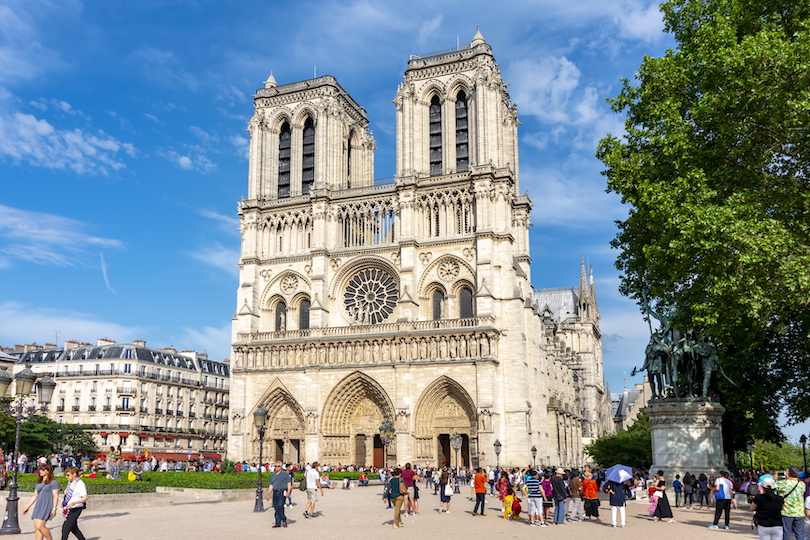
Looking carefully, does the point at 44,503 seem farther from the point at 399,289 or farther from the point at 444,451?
the point at 399,289

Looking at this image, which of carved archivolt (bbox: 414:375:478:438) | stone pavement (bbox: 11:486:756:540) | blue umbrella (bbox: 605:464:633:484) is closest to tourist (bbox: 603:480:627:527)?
blue umbrella (bbox: 605:464:633:484)

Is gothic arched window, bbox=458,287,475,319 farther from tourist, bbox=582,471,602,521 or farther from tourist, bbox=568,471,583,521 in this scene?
tourist, bbox=582,471,602,521

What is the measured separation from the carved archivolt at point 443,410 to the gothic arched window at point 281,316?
10.1 m

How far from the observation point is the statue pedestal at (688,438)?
18828mm

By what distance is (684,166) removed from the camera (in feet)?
58.2

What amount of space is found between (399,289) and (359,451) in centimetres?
902

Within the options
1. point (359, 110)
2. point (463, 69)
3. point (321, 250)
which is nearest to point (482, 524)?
point (321, 250)

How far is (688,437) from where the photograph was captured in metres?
19.0

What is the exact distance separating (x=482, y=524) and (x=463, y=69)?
31.3 metres

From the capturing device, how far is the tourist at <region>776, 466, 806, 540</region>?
1026cm

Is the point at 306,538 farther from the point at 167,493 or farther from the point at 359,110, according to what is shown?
the point at 359,110

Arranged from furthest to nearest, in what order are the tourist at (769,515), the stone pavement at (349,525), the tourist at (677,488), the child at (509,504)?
the tourist at (677,488) < the child at (509,504) < the stone pavement at (349,525) < the tourist at (769,515)

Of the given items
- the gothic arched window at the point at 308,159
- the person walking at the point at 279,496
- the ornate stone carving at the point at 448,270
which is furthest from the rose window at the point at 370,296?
the person walking at the point at 279,496

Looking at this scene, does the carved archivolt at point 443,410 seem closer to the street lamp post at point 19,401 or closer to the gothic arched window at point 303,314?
the gothic arched window at point 303,314
